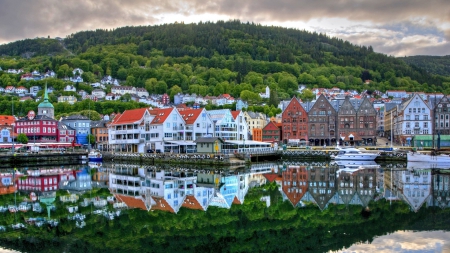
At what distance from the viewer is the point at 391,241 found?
19719 millimetres

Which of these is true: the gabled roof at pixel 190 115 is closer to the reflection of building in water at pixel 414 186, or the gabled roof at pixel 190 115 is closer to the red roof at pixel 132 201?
the reflection of building in water at pixel 414 186

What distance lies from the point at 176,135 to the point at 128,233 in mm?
48009

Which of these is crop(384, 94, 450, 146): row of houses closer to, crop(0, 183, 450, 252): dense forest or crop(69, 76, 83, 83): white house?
crop(0, 183, 450, 252): dense forest

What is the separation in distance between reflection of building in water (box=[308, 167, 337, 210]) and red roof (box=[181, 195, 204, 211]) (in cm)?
745

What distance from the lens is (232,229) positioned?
2262cm

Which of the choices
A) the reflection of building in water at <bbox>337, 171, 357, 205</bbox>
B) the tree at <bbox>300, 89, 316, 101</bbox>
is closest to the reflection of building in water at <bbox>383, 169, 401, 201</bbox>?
the reflection of building in water at <bbox>337, 171, 357, 205</bbox>

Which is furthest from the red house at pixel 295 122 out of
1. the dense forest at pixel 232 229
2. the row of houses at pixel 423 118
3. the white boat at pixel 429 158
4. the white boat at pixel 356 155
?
the dense forest at pixel 232 229

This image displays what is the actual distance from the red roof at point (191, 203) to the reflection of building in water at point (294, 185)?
6.03m

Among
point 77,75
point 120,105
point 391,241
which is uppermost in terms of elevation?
point 77,75

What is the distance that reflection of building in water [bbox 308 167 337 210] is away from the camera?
30020 millimetres

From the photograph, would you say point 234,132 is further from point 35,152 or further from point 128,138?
point 35,152

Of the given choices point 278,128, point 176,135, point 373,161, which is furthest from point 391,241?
point 278,128

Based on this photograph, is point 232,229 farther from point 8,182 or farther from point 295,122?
point 295,122

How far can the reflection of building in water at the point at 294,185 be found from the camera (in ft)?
103
